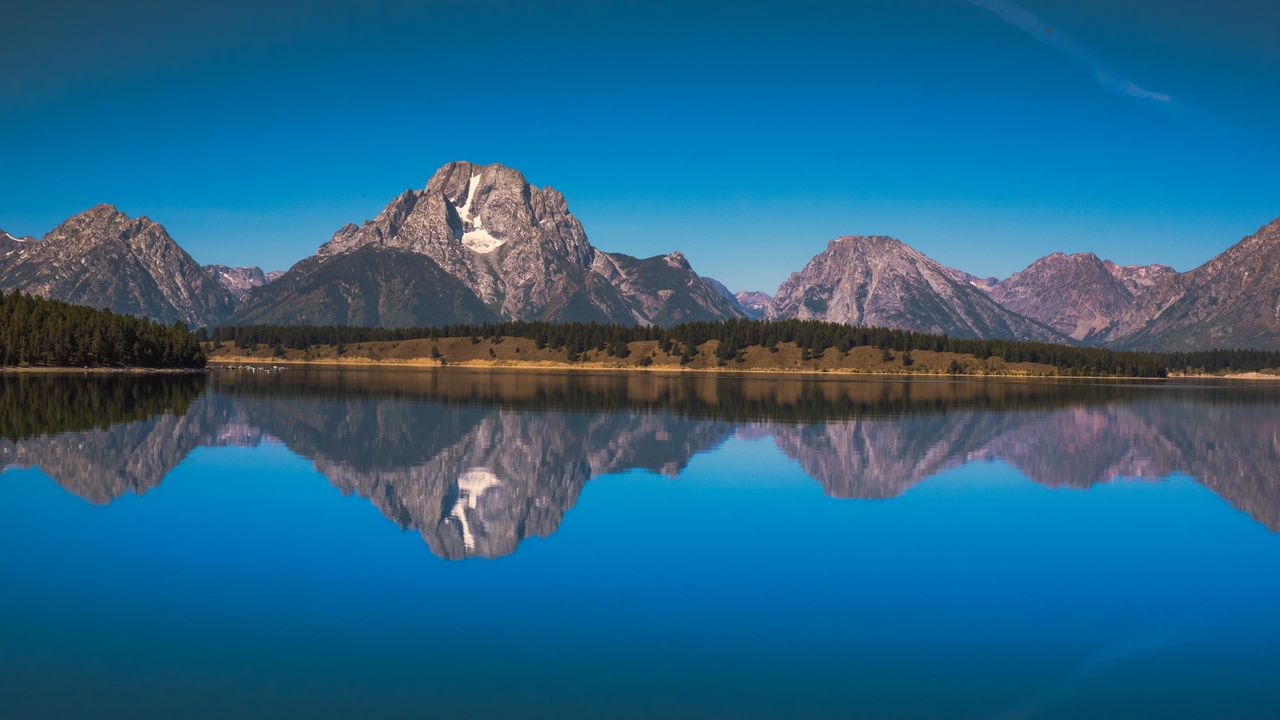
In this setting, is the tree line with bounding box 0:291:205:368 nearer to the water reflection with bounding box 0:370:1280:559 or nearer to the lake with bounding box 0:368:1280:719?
the water reflection with bounding box 0:370:1280:559

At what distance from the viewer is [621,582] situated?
88.1 ft

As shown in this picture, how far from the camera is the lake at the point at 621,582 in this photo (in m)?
18.6

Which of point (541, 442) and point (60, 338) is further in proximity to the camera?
point (60, 338)

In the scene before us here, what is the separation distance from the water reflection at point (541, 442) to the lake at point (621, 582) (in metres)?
0.55

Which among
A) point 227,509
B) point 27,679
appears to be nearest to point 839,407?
point 227,509

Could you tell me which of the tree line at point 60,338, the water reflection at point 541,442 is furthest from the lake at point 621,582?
the tree line at point 60,338

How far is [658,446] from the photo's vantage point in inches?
2512

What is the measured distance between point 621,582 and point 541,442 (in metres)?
37.7

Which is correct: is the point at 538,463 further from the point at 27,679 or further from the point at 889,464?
the point at 27,679

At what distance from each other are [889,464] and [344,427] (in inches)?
1750

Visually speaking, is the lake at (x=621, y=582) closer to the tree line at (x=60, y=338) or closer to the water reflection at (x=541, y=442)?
the water reflection at (x=541, y=442)

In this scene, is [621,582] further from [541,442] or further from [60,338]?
[60,338]

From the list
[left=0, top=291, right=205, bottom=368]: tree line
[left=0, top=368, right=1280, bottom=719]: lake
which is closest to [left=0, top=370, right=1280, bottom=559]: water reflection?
[left=0, top=368, right=1280, bottom=719]: lake

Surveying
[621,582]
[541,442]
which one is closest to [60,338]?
[541,442]
